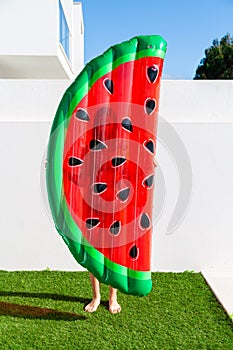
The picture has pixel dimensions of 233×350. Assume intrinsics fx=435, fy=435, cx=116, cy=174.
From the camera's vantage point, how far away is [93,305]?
3.77 m

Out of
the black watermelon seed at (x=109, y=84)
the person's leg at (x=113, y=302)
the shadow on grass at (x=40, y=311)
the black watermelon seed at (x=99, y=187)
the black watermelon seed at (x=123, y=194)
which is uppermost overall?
the black watermelon seed at (x=109, y=84)

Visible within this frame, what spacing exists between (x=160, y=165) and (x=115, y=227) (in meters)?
1.59

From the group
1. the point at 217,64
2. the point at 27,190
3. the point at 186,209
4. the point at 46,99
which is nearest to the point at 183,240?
the point at 186,209

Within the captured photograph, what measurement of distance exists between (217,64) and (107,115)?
40850 millimetres

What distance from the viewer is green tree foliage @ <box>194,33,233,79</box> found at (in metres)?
40.8

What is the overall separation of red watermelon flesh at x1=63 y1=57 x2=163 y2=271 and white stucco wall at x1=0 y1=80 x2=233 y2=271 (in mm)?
1464

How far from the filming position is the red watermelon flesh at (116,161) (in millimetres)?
3156

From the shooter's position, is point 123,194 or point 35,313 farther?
point 35,313

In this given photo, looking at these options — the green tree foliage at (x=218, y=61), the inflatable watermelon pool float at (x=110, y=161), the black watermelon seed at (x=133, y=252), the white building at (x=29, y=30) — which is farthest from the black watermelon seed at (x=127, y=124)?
the green tree foliage at (x=218, y=61)

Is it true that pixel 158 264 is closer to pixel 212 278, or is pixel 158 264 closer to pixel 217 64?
pixel 212 278

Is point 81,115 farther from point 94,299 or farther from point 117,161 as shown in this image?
point 94,299

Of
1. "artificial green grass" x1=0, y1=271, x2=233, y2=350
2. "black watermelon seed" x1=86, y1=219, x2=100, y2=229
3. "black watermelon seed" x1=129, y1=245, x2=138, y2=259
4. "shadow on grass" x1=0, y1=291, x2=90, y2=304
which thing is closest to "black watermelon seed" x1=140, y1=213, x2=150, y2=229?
"black watermelon seed" x1=129, y1=245, x2=138, y2=259

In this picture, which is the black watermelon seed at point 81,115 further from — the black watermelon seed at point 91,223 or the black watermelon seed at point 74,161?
the black watermelon seed at point 91,223

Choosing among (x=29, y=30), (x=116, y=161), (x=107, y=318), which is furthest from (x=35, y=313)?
(x=29, y=30)
